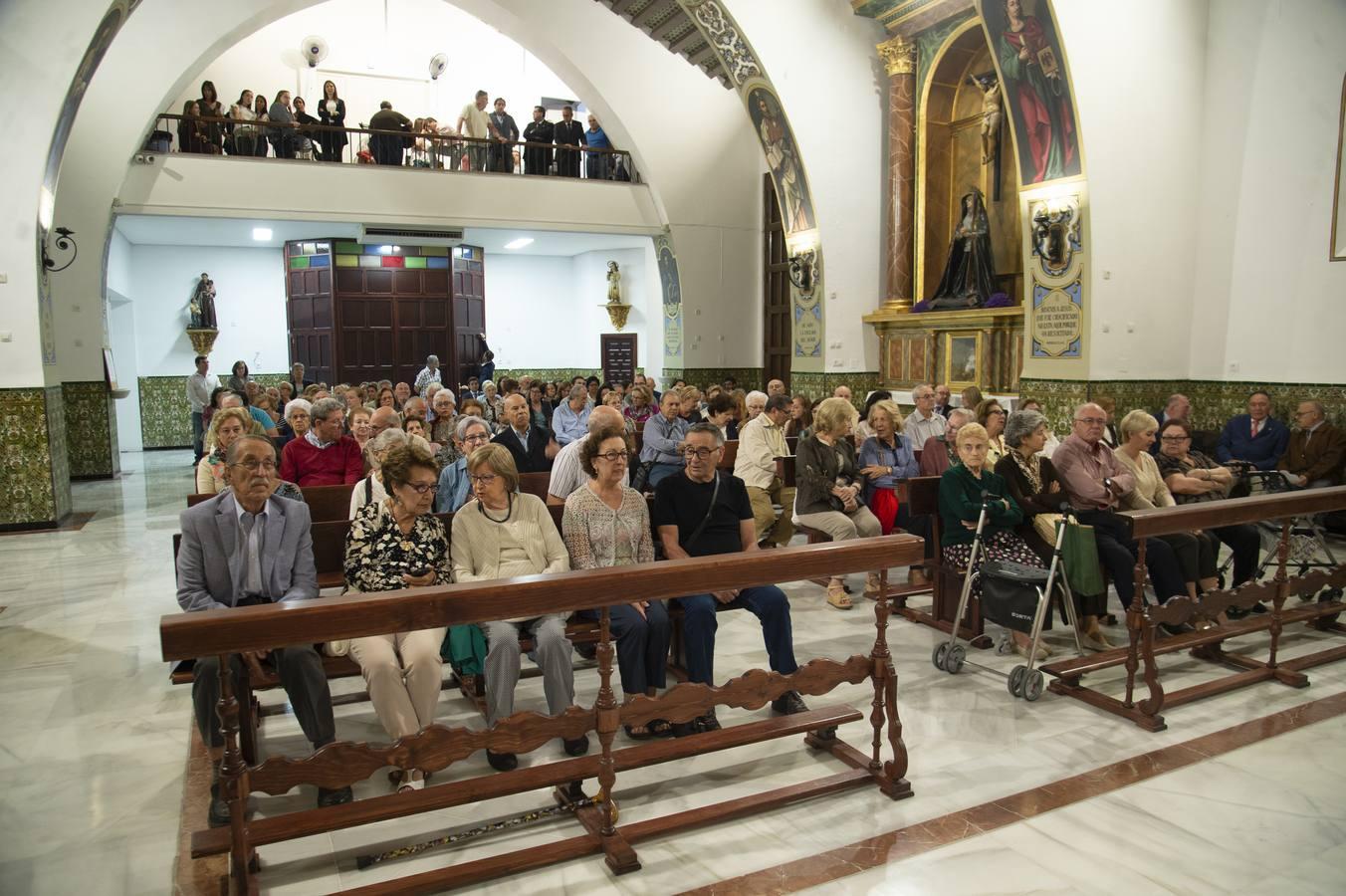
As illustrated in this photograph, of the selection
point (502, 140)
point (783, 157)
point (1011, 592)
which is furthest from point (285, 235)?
point (1011, 592)

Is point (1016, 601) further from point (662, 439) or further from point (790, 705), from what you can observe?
point (662, 439)

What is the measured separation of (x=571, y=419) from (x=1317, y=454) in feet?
20.7

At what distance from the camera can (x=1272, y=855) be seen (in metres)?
2.79

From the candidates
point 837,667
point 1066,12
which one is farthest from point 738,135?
point 837,667

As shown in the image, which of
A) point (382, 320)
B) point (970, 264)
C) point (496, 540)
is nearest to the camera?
point (496, 540)

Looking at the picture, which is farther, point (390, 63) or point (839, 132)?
point (390, 63)

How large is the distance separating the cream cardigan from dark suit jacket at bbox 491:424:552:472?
7.49ft

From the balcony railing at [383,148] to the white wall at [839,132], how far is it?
11.9 feet

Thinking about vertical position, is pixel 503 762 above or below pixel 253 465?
below

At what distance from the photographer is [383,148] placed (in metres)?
13.2

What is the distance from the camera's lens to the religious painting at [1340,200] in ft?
25.8

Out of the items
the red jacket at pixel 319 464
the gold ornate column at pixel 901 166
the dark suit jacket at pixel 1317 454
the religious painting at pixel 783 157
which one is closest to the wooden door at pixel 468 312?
the religious painting at pixel 783 157

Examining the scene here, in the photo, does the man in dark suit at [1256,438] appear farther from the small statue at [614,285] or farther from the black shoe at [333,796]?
the small statue at [614,285]

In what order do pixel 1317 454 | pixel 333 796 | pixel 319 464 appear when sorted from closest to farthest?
pixel 333 796 < pixel 319 464 < pixel 1317 454
